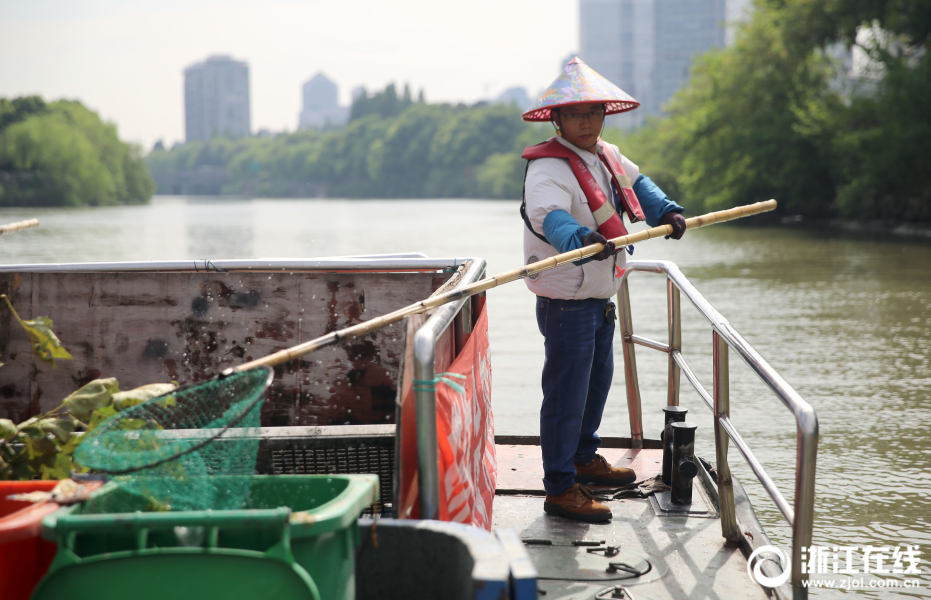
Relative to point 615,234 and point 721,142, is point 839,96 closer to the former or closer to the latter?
point 721,142

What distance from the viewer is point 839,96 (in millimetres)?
41031

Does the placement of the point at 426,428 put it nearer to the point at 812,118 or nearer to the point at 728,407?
the point at 728,407

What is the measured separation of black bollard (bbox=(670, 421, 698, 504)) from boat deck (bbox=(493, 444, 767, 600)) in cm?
6

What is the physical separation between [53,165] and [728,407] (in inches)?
3535

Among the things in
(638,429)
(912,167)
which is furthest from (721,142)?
(638,429)

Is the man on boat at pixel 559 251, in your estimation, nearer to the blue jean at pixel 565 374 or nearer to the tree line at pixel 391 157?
the blue jean at pixel 565 374

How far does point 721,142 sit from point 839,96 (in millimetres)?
5912

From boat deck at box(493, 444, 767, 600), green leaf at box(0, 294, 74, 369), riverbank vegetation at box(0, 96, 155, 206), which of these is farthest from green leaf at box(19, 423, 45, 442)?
riverbank vegetation at box(0, 96, 155, 206)

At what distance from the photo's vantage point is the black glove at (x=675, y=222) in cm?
393

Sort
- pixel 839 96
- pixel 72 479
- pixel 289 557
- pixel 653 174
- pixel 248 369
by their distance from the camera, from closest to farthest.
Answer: pixel 289 557 → pixel 72 479 → pixel 248 369 → pixel 839 96 → pixel 653 174

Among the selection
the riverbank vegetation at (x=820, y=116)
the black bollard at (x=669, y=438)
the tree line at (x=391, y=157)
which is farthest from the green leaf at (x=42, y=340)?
the tree line at (x=391, y=157)

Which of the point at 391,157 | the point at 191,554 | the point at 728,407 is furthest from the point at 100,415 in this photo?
the point at 391,157

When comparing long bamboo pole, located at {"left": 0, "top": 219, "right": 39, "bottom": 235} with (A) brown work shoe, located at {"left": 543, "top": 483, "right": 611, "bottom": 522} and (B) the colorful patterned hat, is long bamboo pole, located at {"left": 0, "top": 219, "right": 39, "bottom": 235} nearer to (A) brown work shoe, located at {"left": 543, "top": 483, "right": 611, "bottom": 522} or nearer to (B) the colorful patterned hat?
(B) the colorful patterned hat

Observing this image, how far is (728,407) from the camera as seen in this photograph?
142 inches
